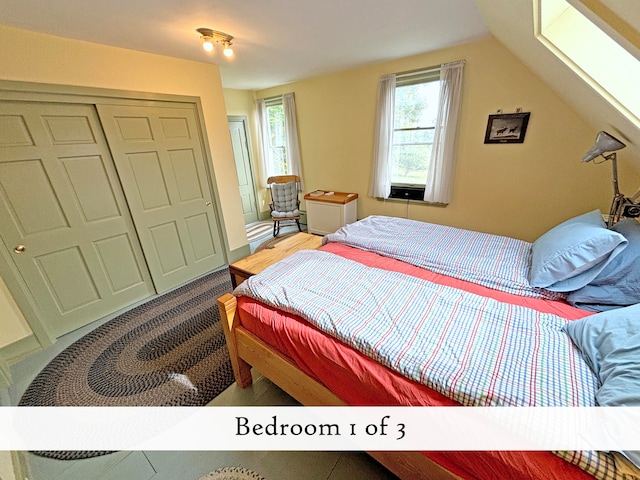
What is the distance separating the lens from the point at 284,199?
4.14 m

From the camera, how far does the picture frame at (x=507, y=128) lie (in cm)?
250

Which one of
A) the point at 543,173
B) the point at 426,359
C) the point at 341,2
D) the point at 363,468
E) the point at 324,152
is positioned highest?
the point at 341,2

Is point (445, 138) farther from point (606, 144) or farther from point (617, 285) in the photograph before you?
point (617, 285)

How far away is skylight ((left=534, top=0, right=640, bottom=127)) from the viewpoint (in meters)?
1.25

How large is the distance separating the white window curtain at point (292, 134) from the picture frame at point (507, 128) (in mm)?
2753

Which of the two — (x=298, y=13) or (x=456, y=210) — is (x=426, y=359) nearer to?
(x=298, y=13)

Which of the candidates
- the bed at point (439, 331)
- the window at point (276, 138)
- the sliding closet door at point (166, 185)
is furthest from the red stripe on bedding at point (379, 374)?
the window at point (276, 138)

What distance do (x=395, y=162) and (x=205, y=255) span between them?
282cm

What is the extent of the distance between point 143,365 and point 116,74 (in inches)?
97.6

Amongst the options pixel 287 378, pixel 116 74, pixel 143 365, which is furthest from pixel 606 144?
pixel 116 74

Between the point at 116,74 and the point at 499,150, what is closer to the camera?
the point at 116,74

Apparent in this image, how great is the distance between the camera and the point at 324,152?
157 inches

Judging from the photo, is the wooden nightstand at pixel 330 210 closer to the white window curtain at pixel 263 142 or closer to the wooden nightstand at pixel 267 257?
the wooden nightstand at pixel 267 257

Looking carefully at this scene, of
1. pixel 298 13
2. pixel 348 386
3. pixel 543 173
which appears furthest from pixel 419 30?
pixel 348 386
